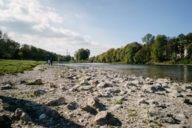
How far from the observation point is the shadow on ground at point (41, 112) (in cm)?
986

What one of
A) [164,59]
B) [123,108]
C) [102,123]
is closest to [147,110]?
[123,108]

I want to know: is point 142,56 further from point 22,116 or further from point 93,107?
point 22,116

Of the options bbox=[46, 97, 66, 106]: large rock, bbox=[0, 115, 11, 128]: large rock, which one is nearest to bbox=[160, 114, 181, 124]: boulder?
bbox=[46, 97, 66, 106]: large rock

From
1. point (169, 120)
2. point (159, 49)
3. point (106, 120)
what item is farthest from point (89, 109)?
point (159, 49)

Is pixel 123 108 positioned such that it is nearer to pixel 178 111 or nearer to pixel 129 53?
pixel 178 111

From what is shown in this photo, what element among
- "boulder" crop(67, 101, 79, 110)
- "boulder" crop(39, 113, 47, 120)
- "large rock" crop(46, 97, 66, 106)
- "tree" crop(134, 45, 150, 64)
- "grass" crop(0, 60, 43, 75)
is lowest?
"boulder" crop(39, 113, 47, 120)

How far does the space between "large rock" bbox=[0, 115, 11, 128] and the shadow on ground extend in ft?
2.94

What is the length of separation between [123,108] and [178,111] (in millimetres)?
2896

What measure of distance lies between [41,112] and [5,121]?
1912mm

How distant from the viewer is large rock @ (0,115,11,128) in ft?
29.7

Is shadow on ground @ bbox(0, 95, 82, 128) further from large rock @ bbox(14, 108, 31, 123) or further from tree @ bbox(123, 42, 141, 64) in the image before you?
tree @ bbox(123, 42, 141, 64)

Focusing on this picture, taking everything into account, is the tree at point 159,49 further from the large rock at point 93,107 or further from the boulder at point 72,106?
the boulder at point 72,106

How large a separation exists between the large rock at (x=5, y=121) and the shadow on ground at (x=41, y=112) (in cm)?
89

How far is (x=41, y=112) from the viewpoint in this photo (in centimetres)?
1104
